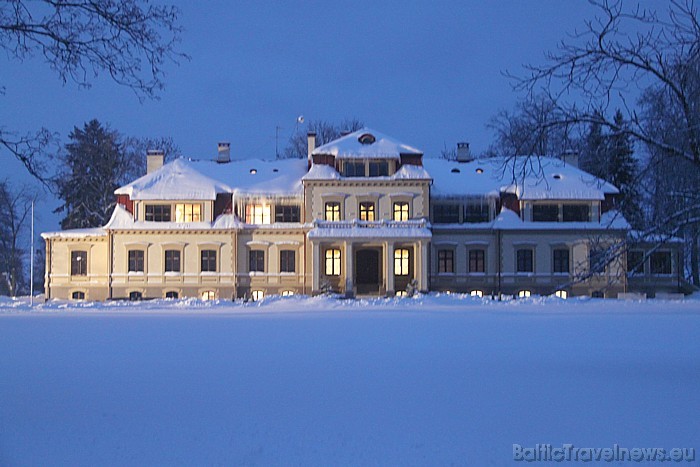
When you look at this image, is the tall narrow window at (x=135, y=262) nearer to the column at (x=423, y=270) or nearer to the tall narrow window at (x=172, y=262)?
the tall narrow window at (x=172, y=262)

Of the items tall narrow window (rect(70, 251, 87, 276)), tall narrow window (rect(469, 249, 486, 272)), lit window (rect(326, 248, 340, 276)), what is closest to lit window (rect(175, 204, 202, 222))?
tall narrow window (rect(70, 251, 87, 276))

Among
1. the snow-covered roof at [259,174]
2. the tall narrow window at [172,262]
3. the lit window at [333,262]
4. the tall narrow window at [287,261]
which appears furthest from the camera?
the lit window at [333,262]

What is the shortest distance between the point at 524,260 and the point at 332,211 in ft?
41.4

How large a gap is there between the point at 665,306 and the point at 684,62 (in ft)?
80.1

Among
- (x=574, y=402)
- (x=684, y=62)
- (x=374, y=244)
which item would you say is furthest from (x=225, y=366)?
(x=374, y=244)

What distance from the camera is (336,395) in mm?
9531

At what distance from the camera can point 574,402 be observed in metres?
9.12

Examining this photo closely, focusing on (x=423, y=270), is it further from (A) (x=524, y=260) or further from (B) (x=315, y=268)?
(A) (x=524, y=260)

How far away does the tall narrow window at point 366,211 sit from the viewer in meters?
43.3

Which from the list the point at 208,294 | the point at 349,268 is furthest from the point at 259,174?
the point at 349,268

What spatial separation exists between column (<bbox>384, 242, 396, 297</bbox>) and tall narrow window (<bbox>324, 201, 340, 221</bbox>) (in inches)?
144

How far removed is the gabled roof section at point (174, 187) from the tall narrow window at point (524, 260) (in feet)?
62.1

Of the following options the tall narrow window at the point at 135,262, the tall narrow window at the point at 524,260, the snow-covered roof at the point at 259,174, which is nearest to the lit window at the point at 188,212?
the snow-covered roof at the point at 259,174

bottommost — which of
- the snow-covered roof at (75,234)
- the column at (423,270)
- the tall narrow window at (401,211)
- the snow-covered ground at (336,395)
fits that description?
the snow-covered ground at (336,395)
